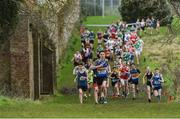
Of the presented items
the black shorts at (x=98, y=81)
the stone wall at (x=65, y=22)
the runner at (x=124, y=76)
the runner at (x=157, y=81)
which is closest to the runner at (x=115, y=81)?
the runner at (x=124, y=76)

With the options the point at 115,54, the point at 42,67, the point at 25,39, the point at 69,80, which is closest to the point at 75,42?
the point at 115,54

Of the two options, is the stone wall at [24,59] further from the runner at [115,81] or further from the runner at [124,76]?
Answer: the runner at [124,76]

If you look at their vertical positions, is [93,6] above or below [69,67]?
above

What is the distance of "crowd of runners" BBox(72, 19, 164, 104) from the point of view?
25500 mm

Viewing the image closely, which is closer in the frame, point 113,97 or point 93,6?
point 113,97

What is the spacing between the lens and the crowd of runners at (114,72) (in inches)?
1004

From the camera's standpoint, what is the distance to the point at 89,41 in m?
43.8

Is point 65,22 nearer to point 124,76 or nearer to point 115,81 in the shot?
point 115,81

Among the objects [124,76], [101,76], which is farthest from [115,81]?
[101,76]

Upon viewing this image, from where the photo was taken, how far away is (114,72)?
30219mm

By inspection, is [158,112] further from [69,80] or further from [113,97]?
[69,80]

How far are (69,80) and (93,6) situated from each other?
151ft

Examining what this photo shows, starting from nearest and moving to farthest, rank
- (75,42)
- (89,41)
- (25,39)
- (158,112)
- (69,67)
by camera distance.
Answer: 1. (158,112)
2. (25,39)
3. (69,67)
4. (89,41)
5. (75,42)

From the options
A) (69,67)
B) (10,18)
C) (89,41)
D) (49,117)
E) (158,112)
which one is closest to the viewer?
(49,117)
